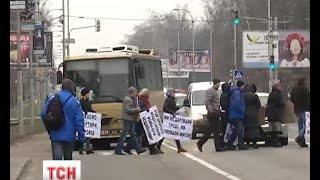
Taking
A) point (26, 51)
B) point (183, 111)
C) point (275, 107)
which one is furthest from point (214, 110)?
point (26, 51)

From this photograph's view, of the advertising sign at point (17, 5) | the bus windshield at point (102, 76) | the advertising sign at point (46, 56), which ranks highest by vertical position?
the advertising sign at point (17, 5)

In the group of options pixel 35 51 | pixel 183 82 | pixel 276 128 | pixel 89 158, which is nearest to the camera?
pixel 89 158

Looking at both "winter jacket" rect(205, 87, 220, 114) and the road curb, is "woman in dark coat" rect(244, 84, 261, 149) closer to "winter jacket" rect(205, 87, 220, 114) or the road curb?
"winter jacket" rect(205, 87, 220, 114)

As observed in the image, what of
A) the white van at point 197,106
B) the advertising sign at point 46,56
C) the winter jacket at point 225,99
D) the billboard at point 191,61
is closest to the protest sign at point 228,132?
the winter jacket at point 225,99

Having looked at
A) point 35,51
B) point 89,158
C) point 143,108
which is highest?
point 35,51

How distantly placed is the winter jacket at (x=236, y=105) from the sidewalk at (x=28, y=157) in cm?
496

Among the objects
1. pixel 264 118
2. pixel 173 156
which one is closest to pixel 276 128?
pixel 264 118

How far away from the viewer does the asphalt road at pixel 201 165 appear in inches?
503

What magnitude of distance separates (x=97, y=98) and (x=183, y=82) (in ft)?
297

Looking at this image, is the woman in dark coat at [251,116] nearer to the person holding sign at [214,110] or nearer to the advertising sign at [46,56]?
the person holding sign at [214,110]

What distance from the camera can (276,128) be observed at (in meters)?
18.3

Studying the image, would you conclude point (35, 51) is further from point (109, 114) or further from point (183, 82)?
point (183, 82)

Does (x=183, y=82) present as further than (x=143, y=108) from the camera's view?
Yes

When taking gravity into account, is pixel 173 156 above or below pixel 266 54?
below
